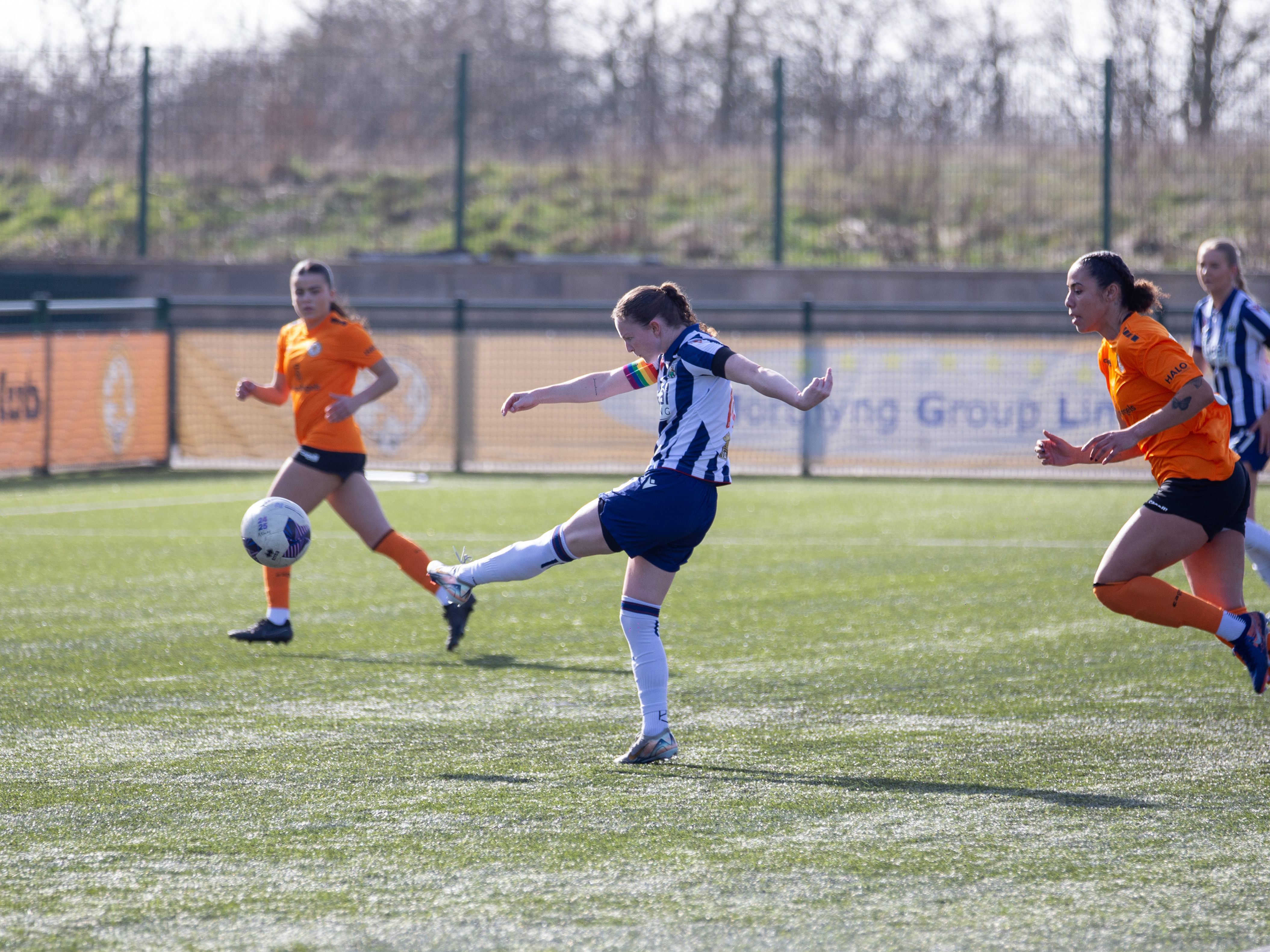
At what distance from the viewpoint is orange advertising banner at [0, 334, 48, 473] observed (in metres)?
16.6

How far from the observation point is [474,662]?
7.64 metres

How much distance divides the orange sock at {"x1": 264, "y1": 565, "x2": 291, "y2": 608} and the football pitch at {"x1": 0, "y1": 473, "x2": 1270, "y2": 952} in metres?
0.23

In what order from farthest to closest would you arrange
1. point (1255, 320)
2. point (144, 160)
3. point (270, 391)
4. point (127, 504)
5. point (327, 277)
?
1. point (144, 160)
2. point (127, 504)
3. point (270, 391)
4. point (327, 277)
5. point (1255, 320)

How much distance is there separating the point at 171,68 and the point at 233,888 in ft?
70.7

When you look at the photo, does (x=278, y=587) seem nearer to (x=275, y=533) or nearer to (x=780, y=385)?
(x=275, y=533)

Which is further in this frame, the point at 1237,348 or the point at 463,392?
the point at 463,392

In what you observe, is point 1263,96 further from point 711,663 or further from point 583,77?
point 711,663

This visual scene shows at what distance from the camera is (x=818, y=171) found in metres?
24.3

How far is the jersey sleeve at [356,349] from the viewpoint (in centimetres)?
834

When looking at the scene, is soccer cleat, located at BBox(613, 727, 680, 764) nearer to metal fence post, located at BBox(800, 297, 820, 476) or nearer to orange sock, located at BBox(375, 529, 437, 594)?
orange sock, located at BBox(375, 529, 437, 594)

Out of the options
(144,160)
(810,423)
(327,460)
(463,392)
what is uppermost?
(144,160)

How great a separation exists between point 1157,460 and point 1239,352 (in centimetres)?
240

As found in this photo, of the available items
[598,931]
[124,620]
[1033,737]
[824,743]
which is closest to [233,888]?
[598,931]

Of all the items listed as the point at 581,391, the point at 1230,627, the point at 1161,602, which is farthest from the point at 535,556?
the point at 1230,627
